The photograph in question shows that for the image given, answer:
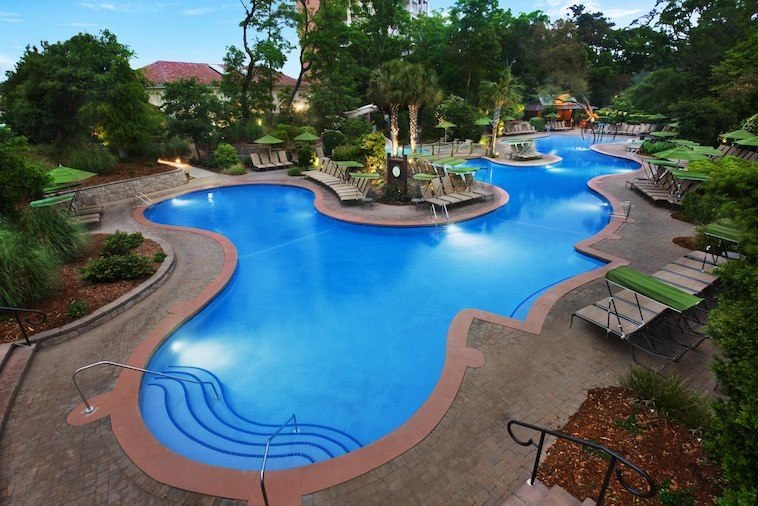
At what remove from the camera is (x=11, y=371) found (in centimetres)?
580

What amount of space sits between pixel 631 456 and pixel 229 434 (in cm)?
525

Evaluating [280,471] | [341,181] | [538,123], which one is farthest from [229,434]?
[538,123]

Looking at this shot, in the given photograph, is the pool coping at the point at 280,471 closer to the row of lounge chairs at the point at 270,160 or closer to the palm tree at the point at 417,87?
the palm tree at the point at 417,87

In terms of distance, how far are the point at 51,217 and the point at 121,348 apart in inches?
225

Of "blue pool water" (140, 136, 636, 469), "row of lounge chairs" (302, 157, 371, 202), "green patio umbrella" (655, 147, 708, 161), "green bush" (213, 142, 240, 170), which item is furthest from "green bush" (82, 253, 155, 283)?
"green patio umbrella" (655, 147, 708, 161)

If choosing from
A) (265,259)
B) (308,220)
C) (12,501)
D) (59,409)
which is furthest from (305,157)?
(12,501)

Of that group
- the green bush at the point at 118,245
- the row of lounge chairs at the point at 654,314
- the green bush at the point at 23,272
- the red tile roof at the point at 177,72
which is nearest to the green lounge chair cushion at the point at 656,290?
the row of lounge chairs at the point at 654,314

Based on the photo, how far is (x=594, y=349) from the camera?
6.13 meters

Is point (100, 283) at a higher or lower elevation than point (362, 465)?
higher

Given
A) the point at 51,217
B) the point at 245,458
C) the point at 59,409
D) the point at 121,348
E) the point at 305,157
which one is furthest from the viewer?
the point at 305,157

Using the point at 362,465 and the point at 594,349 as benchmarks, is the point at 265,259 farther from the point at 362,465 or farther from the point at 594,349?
the point at 594,349

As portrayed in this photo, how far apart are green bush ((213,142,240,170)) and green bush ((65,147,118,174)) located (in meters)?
5.72

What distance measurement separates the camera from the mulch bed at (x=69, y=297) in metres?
6.79

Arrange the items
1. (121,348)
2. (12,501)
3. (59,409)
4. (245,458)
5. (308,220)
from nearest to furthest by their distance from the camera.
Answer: (12,501) → (245,458) → (59,409) → (121,348) → (308,220)
